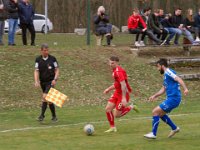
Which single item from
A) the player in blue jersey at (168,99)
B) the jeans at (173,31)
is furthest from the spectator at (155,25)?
the player in blue jersey at (168,99)

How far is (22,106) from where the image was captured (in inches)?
865

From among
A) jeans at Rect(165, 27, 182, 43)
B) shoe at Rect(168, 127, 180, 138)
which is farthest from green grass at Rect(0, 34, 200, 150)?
jeans at Rect(165, 27, 182, 43)

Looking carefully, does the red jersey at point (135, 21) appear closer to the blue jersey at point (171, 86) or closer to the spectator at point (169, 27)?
the spectator at point (169, 27)

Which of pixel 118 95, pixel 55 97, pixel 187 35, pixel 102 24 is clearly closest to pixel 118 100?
pixel 118 95

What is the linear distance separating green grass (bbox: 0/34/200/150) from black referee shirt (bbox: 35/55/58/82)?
1351 mm

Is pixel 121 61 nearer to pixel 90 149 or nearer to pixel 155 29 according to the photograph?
pixel 155 29

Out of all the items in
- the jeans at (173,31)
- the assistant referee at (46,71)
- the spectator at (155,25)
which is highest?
the spectator at (155,25)

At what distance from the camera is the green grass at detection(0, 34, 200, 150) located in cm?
1478

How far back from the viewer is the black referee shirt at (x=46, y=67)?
18.4 metres

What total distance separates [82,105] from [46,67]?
4523 millimetres

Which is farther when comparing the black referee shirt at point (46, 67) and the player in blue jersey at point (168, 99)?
the black referee shirt at point (46, 67)

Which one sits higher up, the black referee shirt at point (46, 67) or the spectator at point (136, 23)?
the spectator at point (136, 23)

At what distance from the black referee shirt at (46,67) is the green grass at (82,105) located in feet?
4.43

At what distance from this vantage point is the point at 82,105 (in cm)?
2266
